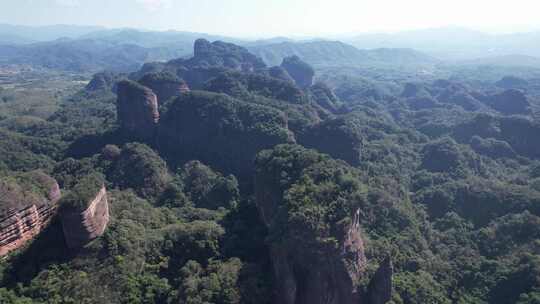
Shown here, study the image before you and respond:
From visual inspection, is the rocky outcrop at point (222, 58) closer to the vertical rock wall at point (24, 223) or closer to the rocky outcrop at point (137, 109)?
the rocky outcrop at point (137, 109)

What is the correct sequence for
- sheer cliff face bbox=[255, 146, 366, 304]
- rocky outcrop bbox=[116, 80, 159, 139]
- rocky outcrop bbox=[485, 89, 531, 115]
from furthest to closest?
rocky outcrop bbox=[485, 89, 531, 115] → rocky outcrop bbox=[116, 80, 159, 139] → sheer cliff face bbox=[255, 146, 366, 304]

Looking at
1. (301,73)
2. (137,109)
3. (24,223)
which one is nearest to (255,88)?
(137,109)

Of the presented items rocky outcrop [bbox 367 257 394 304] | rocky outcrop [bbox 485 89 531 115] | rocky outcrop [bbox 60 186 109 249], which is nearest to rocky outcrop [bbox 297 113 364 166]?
Result: rocky outcrop [bbox 367 257 394 304]

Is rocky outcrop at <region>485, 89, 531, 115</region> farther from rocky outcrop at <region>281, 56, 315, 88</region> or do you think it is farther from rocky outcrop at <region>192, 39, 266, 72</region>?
rocky outcrop at <region>192, 39, 266, 72</region>

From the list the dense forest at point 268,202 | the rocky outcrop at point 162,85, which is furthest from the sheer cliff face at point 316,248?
the rocky outcrop at point 162,85

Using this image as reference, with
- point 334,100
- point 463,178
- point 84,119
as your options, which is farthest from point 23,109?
point 463,178

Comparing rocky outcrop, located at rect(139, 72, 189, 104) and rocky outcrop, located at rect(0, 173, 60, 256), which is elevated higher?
rocky outcrop, located at rect(139, 72, 189, 104)
